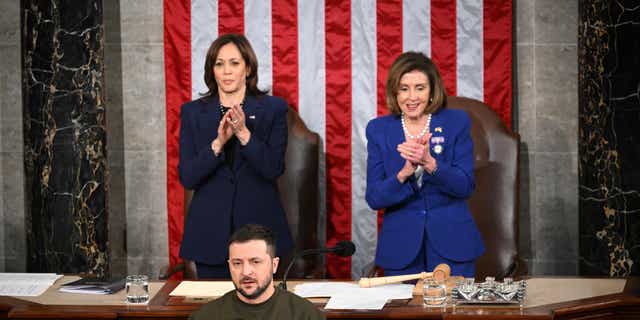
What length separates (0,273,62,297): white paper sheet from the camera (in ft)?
13.1

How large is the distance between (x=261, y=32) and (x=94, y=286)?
2.28 metres

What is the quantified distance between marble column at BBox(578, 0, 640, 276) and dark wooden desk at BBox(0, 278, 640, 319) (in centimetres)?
159

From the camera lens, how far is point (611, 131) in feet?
17.4

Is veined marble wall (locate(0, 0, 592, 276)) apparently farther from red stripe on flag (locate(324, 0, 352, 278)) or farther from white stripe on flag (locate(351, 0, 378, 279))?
red stripe on flag (locate(324, 0, 352, 278))

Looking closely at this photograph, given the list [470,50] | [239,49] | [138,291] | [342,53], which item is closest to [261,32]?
[342,53]

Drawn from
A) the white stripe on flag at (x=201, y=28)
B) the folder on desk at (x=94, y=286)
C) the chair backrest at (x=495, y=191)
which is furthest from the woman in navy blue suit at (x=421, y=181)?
the white stripe on flag at (x=201, y=28)

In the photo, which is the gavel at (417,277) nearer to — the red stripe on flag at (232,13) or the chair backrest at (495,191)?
the chair backrest at (495,191)

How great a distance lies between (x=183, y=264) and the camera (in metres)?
5.34

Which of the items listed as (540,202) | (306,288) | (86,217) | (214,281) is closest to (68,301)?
(214,281)

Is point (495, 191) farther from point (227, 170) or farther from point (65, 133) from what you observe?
point (65, 133)

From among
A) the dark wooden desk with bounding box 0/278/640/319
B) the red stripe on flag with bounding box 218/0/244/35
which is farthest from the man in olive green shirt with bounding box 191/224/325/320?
the red stripe on flag with bounding box 218/0/244/35

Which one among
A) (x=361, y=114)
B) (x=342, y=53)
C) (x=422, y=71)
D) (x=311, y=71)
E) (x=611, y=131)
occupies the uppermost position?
(x=342, y=53)

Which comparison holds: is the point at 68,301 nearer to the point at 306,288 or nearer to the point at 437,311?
the point at 306,288

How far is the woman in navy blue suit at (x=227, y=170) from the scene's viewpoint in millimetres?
4645
